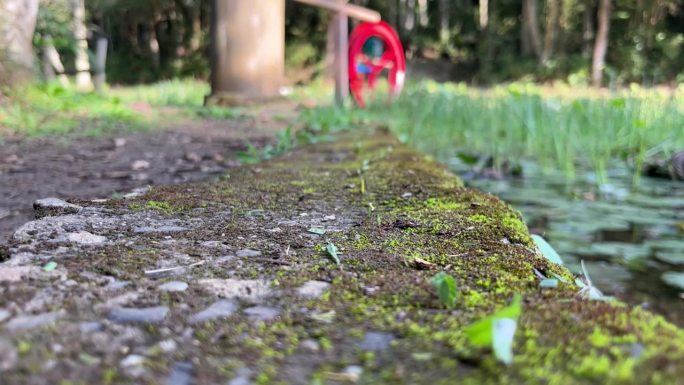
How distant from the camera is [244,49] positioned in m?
6.26

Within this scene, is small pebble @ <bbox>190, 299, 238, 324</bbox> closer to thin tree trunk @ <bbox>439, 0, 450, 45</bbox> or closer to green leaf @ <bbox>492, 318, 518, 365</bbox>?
green leaf @ <bbox>492, 318, 518, 365</bbox>

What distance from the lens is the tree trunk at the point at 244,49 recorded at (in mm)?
6156

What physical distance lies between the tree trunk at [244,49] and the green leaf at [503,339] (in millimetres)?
5783

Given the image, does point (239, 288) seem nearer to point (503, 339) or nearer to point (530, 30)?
point (503, 339)

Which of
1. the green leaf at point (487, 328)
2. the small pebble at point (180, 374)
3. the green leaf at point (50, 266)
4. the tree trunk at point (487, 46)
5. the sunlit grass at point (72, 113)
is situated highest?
the tree trunk at point (487, 46)

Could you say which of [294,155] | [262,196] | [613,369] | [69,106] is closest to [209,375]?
[613,369]

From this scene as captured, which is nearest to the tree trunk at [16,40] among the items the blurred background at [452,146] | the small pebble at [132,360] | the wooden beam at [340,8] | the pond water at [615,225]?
the blurred background at [452,146]

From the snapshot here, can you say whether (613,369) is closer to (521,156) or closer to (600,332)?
(600,332)

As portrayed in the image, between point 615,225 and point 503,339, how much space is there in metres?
1.57

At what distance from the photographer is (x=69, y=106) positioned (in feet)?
17.7

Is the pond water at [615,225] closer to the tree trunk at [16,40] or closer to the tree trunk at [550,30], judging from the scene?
the tree trunk at [16,40]

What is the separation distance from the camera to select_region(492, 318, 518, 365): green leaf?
0.71 meters

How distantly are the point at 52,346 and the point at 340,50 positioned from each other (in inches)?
219

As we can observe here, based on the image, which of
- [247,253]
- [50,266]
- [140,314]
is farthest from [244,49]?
[140,314]
